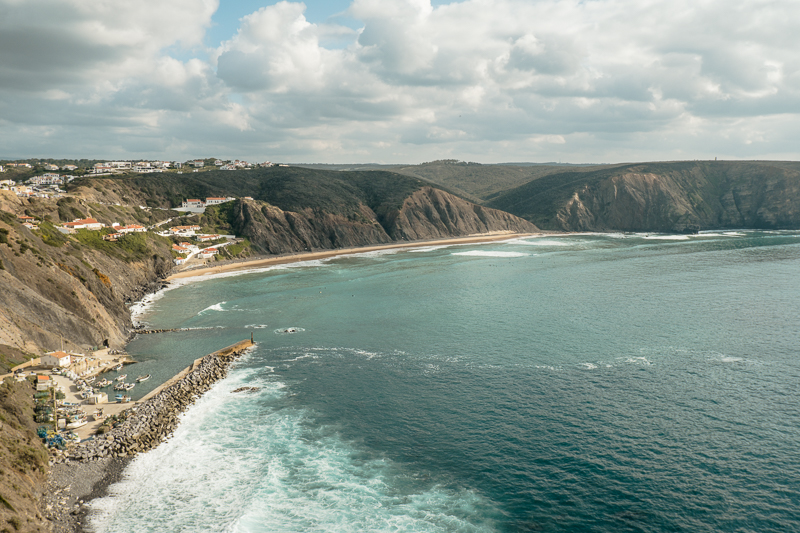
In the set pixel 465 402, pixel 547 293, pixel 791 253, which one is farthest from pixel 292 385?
pixel 791 253

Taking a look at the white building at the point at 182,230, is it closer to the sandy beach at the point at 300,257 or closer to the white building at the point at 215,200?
the sandy beach at the point at 300,257

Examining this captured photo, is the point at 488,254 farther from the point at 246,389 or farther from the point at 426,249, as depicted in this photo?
the point at 246,389

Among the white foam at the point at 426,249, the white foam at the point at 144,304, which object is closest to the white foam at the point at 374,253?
the white foam at the point at 426,249

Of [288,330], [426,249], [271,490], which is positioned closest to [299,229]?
[426,249]

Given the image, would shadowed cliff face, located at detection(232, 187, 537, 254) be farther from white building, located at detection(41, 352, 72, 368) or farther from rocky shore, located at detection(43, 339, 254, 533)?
rocky shore, located at detection(43, 339, 254, 533)

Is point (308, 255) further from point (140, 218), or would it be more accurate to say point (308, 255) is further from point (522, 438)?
point (522, 438)
